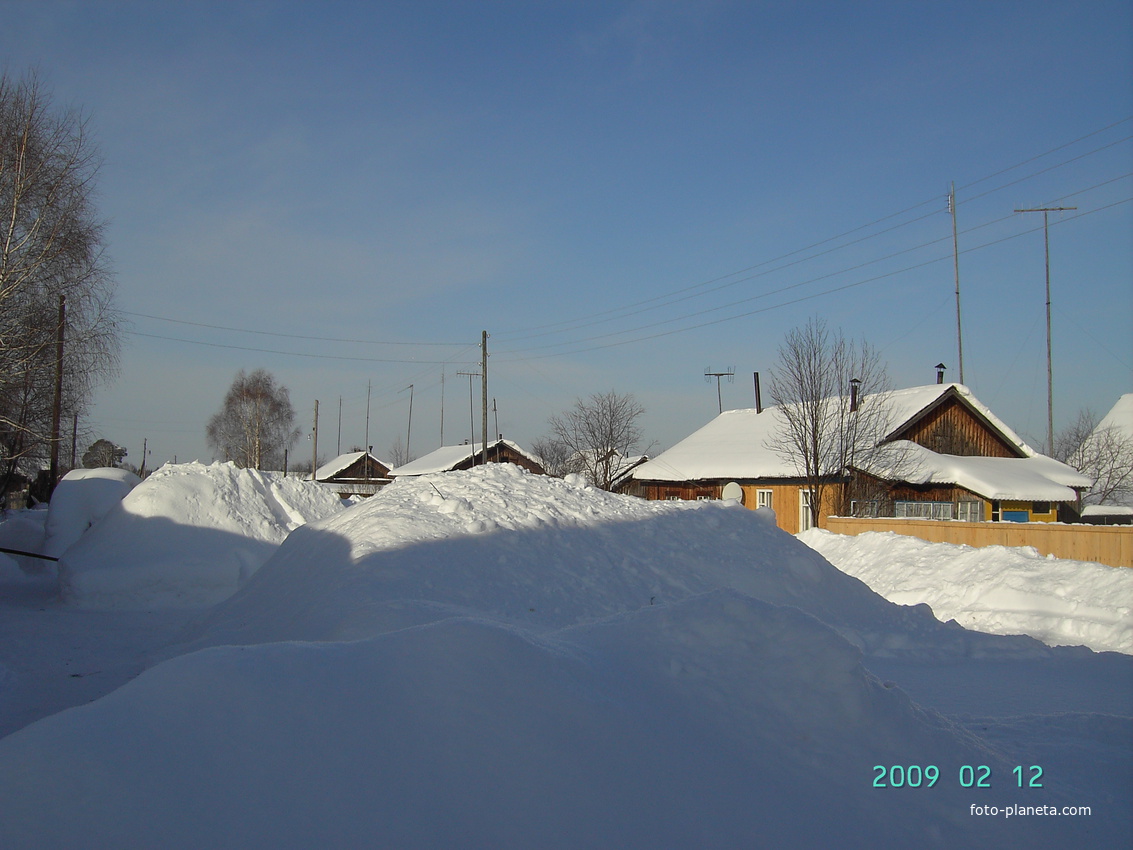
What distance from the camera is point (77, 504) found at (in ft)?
55.4

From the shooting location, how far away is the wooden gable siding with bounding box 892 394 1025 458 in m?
28.0

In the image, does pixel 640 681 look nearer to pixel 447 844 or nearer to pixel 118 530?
pixel 447 844

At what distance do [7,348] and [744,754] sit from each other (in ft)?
48.4

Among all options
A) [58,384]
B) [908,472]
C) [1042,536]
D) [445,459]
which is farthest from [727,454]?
[445,459]

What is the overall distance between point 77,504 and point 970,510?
25.8 metres

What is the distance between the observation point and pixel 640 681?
3576mm

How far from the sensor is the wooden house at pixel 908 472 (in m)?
24.2

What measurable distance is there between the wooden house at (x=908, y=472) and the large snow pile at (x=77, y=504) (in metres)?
18.0

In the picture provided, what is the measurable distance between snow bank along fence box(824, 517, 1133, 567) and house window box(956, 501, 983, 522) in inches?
357

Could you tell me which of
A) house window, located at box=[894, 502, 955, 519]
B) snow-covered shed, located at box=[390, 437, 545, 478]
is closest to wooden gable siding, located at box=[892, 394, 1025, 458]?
house window, located at box=[894, 502, 955, 519]

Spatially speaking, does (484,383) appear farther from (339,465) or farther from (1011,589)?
(339,465)

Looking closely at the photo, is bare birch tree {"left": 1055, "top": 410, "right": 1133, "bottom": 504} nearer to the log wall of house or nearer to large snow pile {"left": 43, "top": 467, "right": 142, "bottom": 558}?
the log wall of house

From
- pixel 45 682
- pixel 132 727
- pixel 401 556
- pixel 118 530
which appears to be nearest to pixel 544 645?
pixel 132 727
